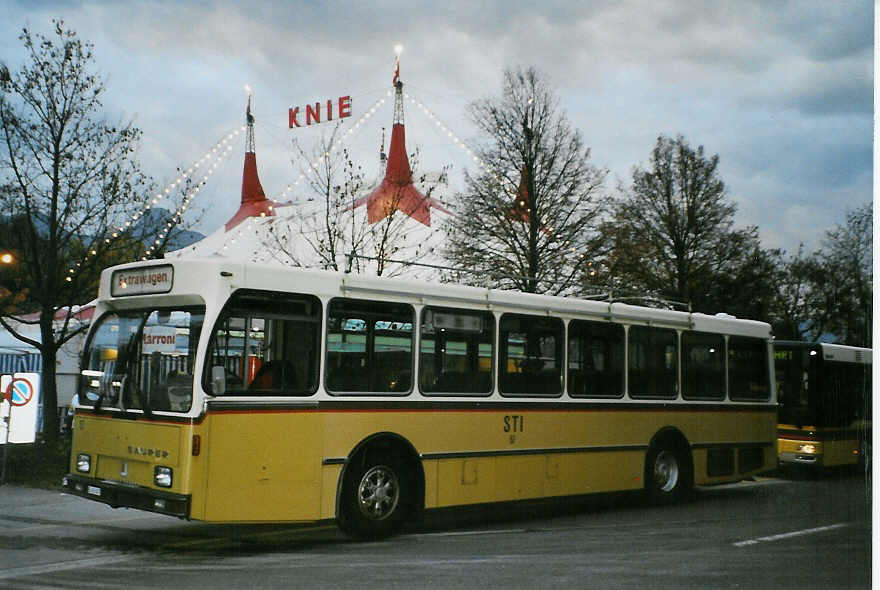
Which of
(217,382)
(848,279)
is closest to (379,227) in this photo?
(217,382)

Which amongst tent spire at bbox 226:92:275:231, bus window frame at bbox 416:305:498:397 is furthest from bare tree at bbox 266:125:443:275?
bus window frame at bbox 416:305:498:397

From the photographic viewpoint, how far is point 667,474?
12.5 metres

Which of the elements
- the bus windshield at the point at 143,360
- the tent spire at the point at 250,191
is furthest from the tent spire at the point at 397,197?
the bus windshield at the point at 143,360

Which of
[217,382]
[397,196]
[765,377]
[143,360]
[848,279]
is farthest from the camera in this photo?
[397,196]

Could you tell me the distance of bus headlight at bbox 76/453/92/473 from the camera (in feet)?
28.7

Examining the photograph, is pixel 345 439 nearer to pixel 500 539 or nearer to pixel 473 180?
pixel 500 539

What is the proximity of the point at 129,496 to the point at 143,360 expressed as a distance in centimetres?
117

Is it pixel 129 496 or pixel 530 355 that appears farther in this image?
pixel 530 355

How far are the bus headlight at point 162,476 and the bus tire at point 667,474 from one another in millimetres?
6380

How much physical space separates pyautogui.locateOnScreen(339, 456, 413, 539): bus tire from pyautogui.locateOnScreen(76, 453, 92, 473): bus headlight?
2322mm

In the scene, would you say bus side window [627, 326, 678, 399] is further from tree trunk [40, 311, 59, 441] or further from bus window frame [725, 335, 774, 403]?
tree trunk [40, 311, 59, 441]

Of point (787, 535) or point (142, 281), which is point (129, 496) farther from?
point (787, 535)

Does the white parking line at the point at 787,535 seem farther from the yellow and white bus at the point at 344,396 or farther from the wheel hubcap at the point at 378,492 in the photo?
the wheel hubcap at the point at 378,492

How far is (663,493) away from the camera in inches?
485
